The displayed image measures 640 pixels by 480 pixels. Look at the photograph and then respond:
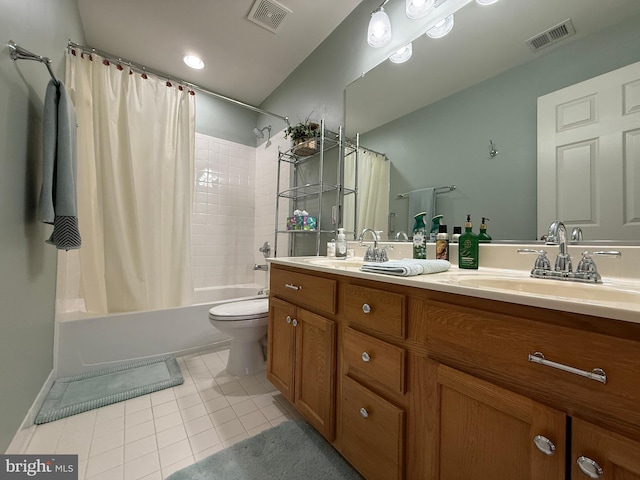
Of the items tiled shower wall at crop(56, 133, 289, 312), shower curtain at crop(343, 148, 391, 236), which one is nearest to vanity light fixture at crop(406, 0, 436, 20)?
shower curtain at crop(343, 148, 391, 236)

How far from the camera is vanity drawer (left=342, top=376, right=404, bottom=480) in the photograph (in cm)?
76

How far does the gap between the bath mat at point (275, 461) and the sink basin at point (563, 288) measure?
0.88 meters

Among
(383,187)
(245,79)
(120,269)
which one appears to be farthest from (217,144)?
(383,187)

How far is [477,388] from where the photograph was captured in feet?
1.96

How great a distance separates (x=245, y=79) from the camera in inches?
98.6

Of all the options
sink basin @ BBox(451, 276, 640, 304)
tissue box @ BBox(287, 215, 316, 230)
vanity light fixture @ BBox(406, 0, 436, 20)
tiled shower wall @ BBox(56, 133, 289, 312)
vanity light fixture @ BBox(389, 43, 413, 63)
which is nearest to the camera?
sink basin @ BBox(451, 276, 640, 304)

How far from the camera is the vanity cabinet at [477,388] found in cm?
44

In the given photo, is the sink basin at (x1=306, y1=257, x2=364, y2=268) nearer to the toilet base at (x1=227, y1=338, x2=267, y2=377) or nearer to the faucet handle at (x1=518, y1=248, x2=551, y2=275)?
the faucet handle at (x1=518, y1=248, x2=551, y2=275)

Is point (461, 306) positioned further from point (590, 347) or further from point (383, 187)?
point (383, 187)

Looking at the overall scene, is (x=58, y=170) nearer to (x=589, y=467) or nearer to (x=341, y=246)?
(x=341, y=246)

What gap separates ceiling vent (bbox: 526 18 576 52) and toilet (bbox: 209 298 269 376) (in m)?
1.86

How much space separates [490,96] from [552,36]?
24cm

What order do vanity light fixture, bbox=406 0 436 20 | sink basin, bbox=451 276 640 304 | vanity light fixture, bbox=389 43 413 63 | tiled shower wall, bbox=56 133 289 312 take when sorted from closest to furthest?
sink basin, bbox=451 276 640 304, vanity light fixture, bbox=406 0 436 20, vanity light fixture, bbox=389 43 413 63, tiled shower wall, bbox=56 133 289 312

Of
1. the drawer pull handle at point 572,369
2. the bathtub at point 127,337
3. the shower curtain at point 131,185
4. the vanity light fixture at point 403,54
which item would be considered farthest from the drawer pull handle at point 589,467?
the shower curtain at point 131,185
